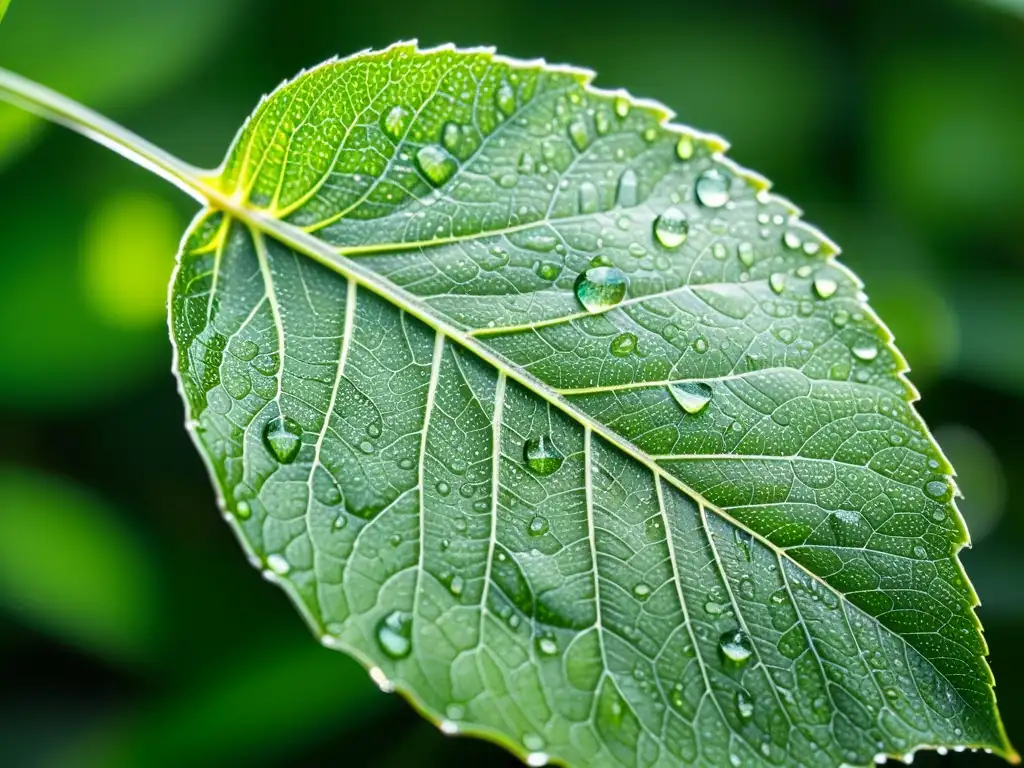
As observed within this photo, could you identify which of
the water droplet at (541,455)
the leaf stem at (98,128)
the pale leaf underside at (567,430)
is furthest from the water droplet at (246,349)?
the water droplet at (541,455)

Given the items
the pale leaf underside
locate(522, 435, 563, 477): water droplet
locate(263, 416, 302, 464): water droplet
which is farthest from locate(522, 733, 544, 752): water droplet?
locate(263, 416, 302, 464): water droplet

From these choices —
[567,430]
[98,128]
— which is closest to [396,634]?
[567,430]

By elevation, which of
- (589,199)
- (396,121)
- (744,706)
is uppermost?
(396,121)

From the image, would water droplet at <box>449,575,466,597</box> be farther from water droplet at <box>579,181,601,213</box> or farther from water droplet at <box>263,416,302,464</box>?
water droplet at <box>579,181,601,213</box>

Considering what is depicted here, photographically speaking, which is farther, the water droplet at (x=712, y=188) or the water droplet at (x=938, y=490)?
the water droplet at (x=712, y=188)

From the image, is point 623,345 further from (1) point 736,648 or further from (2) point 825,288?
(1) point 736,648

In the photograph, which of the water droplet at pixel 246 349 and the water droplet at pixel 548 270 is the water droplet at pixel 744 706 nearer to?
the water droplet at pixel 548 270

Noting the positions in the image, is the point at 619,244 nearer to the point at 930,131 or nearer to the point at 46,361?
the point at 46,361
